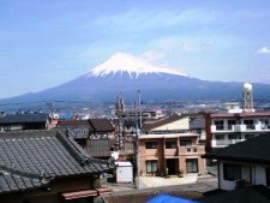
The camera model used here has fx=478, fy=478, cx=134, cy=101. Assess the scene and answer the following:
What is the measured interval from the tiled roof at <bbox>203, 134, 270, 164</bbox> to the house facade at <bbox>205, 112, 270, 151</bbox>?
2903 centimetres

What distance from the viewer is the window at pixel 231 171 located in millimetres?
17750

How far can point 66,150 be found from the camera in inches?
439

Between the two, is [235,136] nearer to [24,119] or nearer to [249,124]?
[249,124]

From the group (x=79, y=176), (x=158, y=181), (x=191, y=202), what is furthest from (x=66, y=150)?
(x=158, y=181)

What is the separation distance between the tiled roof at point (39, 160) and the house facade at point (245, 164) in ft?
25.0

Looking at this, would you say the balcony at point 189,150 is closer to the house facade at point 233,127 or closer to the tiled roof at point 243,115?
the house facade at point 233,127

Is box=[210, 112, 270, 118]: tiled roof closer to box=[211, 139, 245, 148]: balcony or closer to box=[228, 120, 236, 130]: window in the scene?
box=[228, 120, 236, 130]: window

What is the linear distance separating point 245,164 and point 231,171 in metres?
1.10

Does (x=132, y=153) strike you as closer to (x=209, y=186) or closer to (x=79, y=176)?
(x=209, y=186)

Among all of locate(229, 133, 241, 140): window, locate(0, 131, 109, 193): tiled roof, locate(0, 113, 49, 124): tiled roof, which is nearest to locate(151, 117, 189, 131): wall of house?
locate(229, 133, 241, 140): window

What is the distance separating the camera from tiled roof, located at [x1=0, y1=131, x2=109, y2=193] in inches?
367

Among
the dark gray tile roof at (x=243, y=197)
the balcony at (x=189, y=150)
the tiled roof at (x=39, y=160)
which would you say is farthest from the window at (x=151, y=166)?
the tiled roof at (x=39, y=160)

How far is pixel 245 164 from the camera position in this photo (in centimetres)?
1717

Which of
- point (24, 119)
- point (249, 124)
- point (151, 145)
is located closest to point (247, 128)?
point (249, 124)
